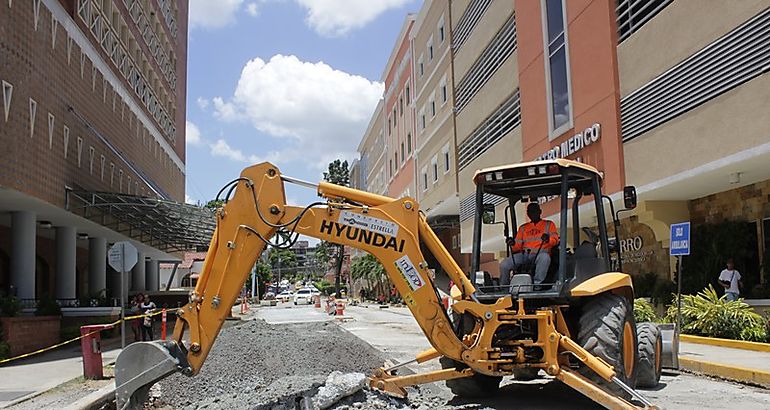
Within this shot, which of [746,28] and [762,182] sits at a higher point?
[746,28]

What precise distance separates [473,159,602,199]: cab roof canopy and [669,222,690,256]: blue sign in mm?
5966

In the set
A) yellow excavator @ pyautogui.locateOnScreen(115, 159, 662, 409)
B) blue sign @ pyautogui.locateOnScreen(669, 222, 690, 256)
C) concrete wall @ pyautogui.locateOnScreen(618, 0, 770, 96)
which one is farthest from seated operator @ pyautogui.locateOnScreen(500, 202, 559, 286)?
concrete wall @ pyautogui.locateOnScreen(618, 0, 770, 96)

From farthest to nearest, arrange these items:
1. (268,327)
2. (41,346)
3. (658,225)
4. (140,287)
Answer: (140,287), (268,327), (41,346), (658,225)

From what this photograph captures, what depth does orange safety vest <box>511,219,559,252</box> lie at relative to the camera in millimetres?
8547

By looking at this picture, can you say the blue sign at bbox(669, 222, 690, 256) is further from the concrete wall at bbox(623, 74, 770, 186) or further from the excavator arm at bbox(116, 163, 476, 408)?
the excavator arm at bbox(116, 163, 476, 408)

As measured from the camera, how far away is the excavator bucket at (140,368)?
7.03 meters

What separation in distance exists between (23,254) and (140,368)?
17049 millimetres

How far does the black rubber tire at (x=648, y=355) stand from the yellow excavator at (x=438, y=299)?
143 cm

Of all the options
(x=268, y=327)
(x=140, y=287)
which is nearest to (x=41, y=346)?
(x=268, y=327)

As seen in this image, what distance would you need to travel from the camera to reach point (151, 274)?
2060 inches

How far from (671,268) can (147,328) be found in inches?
589

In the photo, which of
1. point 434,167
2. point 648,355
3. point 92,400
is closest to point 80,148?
point 92,400

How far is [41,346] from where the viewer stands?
781 inches

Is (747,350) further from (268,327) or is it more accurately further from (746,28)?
(268,327)
